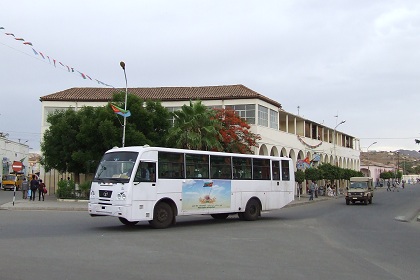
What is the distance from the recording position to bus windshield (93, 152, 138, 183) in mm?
16234

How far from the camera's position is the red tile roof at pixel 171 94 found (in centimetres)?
4728

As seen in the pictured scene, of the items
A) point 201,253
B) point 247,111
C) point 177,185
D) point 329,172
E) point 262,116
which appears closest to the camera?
point 201,253

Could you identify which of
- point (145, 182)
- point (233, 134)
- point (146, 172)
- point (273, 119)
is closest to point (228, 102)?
point (273, 119)

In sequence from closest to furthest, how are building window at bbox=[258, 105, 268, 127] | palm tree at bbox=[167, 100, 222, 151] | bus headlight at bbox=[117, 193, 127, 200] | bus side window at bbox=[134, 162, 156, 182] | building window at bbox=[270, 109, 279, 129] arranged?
bus headlight at bbox=[117, 193, 127, 200] → bus side window at bbox=[134, 162, 156, 182] → palm tree at bbox=[167, 100, 222, 151] → building window at bbox=[258, 105, 268, 127] → building window at bbox=[270, 109, 279, 129]

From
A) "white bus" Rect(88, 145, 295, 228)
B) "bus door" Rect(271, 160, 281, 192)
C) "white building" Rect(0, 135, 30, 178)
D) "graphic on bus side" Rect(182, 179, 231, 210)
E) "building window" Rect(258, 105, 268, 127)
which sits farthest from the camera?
"white building" Rect(0, 135, 30, 178)

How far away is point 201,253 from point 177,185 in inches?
256

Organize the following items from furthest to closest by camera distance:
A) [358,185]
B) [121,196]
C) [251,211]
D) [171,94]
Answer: [171,94] → [358,185] → [251,211] → [121,196]

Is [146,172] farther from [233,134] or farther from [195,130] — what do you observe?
[233,134]

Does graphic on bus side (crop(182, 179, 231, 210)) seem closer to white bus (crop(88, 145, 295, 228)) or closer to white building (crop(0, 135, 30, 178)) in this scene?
white bus (crop(88, 145, 295, 228))

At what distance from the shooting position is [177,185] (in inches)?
699

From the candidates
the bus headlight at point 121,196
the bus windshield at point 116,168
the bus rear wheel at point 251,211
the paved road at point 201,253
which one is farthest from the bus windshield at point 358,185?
the bus headlight at point 121,196

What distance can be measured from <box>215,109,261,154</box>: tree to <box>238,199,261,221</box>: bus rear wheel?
616 inches

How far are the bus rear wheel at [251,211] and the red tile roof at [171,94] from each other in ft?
84.3


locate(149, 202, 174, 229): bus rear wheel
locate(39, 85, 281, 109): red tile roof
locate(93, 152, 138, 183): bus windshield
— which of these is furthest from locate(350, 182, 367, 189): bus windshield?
locate(93, 152, 138, 183): bus windshield
